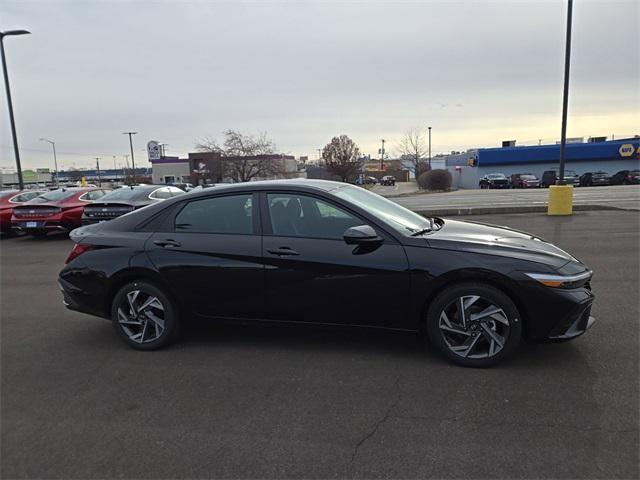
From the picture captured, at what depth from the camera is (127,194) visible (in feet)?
38.5

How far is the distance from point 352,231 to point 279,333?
59.2 inches

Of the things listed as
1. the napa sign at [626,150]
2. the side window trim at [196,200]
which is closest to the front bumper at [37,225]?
the side window trim at [196,200]

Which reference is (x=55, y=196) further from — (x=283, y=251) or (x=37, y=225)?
(x=283, y=251)

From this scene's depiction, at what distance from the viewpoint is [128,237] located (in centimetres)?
421

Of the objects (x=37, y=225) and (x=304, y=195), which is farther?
(x=37, y=225)

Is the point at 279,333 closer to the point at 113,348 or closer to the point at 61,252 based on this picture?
the point at 113,348

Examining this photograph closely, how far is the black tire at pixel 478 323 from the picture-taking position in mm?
3396

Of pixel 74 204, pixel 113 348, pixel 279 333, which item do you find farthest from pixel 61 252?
pixel 279 333

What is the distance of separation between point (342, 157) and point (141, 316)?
213ft

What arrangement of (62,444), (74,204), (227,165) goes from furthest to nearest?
1. (227,165)
2. (74,204)
3. (62,444)

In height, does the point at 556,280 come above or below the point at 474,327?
above

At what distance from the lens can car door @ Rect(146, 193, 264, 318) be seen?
3904mm

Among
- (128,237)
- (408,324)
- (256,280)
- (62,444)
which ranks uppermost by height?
(128,237)

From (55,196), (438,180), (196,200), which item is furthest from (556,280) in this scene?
(438,180)
